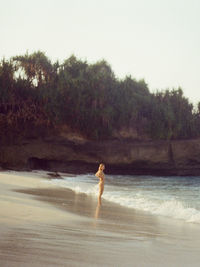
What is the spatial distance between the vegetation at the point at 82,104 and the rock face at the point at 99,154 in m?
1.07

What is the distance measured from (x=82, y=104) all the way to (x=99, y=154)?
4.87 metres

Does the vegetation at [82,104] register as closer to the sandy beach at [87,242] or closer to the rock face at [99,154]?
the rock face at [99,154]

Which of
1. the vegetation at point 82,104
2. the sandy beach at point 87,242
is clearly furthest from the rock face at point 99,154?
the sandy beach at point 87,242

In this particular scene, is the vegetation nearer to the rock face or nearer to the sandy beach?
the rock face

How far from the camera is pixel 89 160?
1267 inches

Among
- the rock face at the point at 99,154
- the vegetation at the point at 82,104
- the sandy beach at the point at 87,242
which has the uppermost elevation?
the vegetation at the point at 82,104

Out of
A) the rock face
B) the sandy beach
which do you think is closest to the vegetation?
the rock face

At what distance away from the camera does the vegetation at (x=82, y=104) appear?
1151 inches

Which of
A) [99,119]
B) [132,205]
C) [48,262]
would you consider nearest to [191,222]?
[132,205]

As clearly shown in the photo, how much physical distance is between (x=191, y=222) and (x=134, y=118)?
74.1 feet

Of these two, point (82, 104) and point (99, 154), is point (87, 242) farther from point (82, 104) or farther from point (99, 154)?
point (99, 154)

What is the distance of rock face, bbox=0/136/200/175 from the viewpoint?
3023 centimetres

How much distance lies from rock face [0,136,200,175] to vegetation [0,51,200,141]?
42.1 inches

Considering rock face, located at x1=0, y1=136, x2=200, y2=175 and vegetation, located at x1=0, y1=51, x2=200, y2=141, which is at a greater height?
vegetation, located at x1=0, y1=51, x2=200, y2=141
